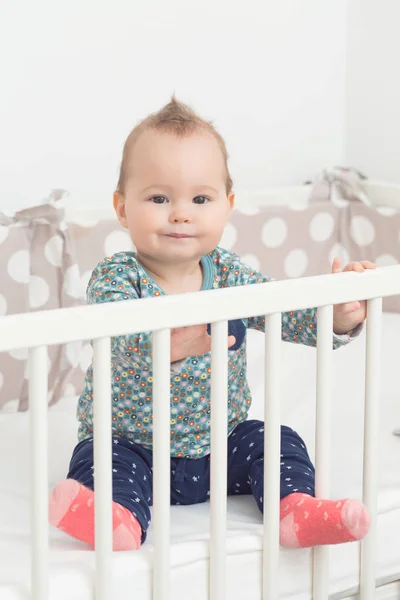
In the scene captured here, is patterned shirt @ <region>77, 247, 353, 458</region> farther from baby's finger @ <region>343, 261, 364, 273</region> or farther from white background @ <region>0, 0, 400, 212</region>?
white background @ <region>0, 0, 400, 212</region>

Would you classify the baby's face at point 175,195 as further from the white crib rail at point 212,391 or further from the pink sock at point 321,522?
the pink sock at point 321,522

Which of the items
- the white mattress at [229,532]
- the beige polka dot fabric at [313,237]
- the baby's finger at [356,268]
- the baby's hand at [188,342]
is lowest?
the white mattress at [229,532]

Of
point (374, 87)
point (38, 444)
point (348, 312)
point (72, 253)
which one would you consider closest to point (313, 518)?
point (348, 312)

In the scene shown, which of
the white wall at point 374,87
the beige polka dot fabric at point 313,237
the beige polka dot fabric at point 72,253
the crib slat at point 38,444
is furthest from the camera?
the white wall at point 374,87

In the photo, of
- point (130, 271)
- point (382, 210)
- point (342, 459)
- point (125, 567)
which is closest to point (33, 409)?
point (125, 567)

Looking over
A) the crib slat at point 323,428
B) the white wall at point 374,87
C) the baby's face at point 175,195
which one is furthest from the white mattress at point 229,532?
the white wall at point 374,87

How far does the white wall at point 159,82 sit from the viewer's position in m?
1.82

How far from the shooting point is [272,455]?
109 centimetres

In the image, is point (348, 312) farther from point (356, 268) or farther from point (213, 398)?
point (213, 398)

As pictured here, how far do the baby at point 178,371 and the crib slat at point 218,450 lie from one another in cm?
5

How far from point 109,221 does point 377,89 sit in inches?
27.1

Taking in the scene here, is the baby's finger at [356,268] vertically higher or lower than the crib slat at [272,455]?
higher

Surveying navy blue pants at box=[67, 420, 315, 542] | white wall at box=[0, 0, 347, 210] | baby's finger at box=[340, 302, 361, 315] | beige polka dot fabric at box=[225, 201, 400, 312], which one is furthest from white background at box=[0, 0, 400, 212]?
baby's finger at box=[340, 302, 361, 315]

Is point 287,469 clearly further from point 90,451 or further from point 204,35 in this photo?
point 204,35
